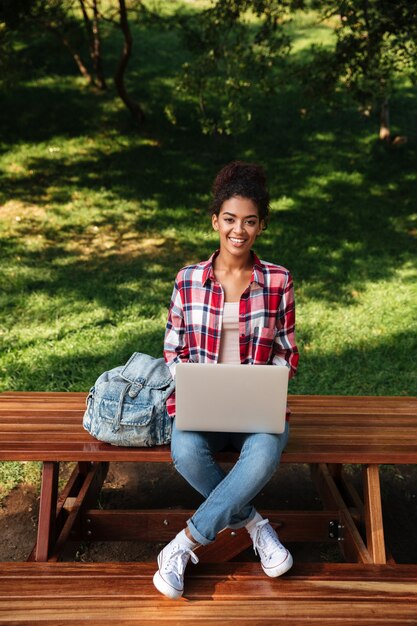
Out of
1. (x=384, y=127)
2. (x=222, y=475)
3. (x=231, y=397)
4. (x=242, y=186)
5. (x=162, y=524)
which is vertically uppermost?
(x=384, y=127)

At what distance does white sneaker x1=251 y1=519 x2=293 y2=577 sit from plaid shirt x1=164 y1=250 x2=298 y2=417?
0.59m

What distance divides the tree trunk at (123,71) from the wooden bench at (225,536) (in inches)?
303

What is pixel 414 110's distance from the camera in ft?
39.0

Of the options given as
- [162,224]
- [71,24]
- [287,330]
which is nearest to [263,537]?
[287,330]

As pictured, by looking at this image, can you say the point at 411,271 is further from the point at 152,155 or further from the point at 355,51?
the point at 152,155

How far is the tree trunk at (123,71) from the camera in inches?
376

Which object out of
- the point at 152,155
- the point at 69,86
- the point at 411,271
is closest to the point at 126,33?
the point at 152,155

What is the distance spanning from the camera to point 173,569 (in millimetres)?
2352

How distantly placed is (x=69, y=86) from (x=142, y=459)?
10800mm

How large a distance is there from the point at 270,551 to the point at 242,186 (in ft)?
4.78

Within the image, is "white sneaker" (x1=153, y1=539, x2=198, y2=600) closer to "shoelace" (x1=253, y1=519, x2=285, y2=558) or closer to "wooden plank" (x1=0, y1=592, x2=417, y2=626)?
"wooden plank" (x1=0, y1=592, x2=417, y2=626)

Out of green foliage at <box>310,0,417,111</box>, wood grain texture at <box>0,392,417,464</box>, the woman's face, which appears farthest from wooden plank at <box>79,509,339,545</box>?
green foliage at <box>310,0,417,111</box>

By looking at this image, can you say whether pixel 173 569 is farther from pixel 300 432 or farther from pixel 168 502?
pixel 168 502

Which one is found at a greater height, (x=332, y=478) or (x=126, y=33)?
(x=126, y=33)
